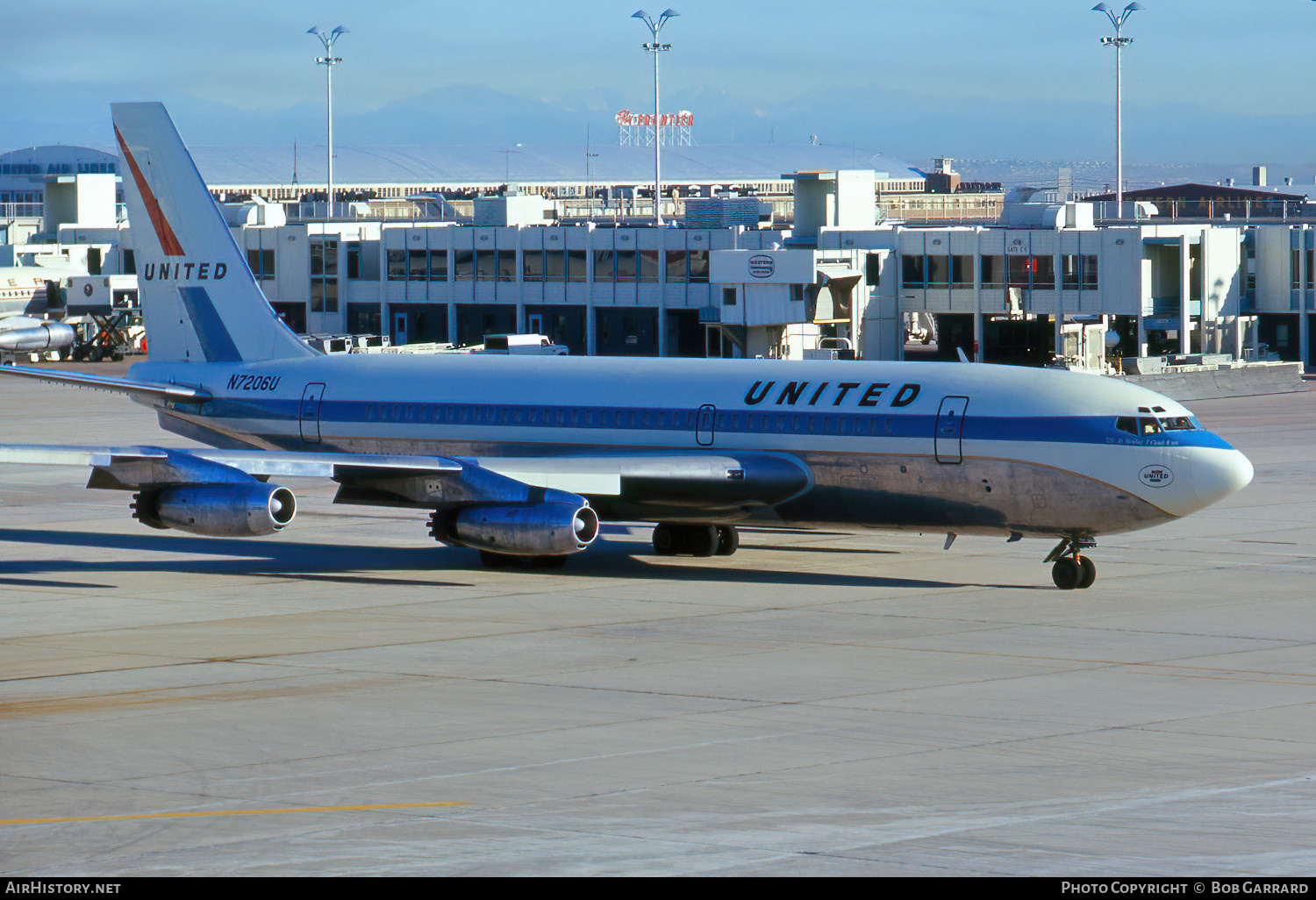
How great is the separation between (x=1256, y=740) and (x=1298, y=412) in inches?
2576

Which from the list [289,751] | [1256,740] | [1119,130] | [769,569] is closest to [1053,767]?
[1256,740]

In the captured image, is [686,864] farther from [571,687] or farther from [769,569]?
[769,569]

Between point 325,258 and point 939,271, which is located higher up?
point 325,258

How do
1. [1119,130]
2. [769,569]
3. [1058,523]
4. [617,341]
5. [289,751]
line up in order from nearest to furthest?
1. [289,751]
2. [1058,523]
3. [769,569]
4. [617,341]
5. [1119,130]

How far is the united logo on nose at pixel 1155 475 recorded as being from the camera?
116 feet

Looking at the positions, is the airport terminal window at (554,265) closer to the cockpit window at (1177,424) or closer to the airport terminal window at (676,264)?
the airport terminal window at (676,264)

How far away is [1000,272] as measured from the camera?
105 metres

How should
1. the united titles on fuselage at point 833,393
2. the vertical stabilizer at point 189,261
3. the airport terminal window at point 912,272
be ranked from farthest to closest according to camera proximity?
the airport terminal window at point 912,272
the vertical stabilizer at point 189,261
the united titles on fuselage at point 833,393

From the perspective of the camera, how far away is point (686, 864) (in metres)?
15.3

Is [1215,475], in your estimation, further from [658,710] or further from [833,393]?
[658,710]

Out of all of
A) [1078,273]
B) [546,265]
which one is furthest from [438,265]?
[1078,273]

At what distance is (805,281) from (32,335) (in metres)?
50.8

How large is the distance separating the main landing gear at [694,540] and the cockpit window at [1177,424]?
10.6 m

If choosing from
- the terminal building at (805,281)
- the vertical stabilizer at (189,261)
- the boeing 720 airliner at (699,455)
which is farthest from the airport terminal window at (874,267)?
the boeing 720 airliner at (699,455)
